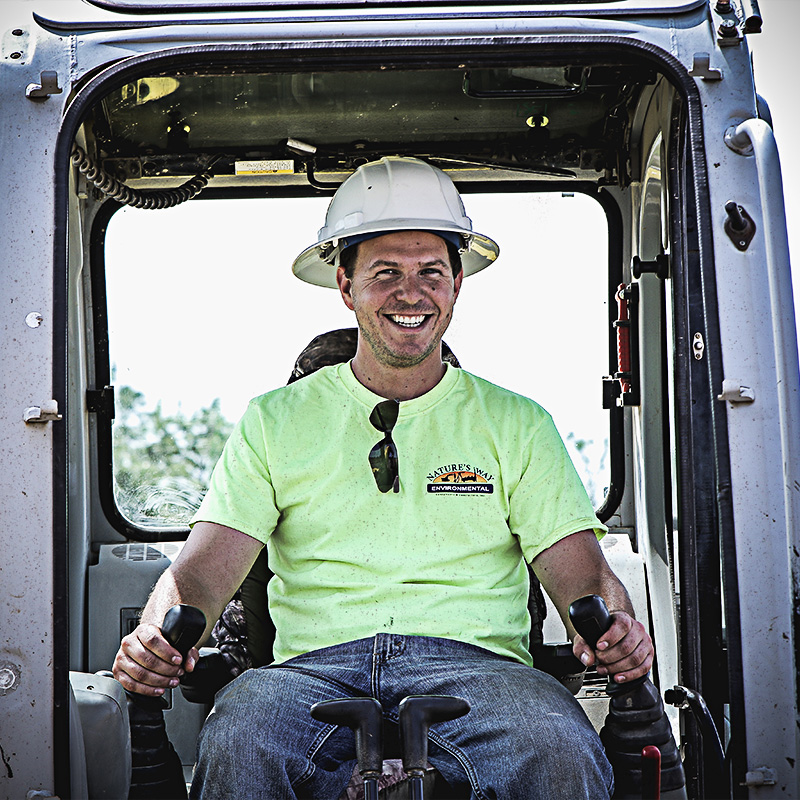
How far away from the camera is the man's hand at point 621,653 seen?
2145 millimetres

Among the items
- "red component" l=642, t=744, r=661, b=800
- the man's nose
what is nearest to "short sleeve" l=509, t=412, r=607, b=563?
the man's nose

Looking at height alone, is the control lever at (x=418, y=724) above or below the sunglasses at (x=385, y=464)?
below

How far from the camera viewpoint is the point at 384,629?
2.43 m

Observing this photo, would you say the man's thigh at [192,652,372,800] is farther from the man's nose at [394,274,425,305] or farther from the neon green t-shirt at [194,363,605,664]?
the man's nose at [394,274,425,305]

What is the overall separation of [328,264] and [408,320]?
0.57 meters

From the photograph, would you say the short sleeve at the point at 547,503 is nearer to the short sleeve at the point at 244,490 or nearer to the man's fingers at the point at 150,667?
the short sleeve at the point at 244,490

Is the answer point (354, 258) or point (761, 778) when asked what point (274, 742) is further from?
point (354, 258)

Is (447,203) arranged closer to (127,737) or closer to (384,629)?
(384,629)

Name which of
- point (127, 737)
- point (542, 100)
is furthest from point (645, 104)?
point (127, 737)

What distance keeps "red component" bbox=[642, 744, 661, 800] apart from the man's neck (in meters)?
1.09

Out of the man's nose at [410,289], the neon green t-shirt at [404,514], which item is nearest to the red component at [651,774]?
the neon green t-shirt at [404,514]

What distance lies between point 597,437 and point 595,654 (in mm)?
1420

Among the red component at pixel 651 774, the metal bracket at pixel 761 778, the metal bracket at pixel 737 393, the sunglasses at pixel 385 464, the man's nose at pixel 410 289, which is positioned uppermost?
the man's nose at pixel 410 289

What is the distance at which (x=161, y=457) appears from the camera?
137 inches
